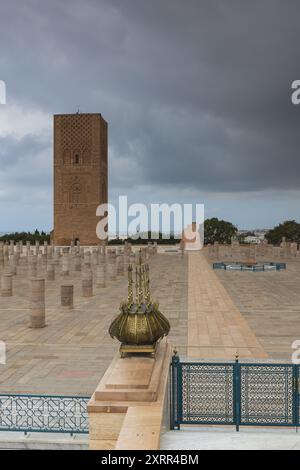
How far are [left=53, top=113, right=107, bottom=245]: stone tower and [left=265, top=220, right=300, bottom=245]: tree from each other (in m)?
29.5

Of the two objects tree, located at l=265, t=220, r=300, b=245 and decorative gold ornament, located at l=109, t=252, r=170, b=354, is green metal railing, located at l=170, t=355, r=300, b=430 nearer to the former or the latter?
decorative gold ornament, located at l=109, t=252, r=170, b=354

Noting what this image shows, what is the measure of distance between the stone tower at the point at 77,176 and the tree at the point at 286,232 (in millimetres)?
29510

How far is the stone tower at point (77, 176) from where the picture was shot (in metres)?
65.6

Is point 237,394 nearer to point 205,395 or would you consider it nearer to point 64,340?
point 205,395

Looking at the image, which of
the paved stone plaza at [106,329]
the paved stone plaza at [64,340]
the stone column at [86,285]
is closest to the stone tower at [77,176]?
the paved stone plaza at [106,329]

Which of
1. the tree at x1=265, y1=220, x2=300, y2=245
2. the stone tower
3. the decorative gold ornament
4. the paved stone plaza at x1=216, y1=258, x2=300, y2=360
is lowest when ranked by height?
the paved stone plaza at x1=216, y1=258, x2=300, y2=360

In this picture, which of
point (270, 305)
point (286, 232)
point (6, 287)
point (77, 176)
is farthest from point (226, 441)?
point (286, 232)

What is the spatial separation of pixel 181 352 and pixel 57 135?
60859 mm

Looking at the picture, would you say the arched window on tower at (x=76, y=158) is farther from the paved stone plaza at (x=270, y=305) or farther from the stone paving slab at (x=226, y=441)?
the stone paving slab at (x=226, y=441)

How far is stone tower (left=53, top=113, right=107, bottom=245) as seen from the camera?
65.6 meters

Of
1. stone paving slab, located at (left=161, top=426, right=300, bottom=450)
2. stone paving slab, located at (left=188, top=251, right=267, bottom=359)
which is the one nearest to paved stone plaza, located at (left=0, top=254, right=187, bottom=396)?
stone paving slab, located at (left=188, top=251, right=267, bottom=359)

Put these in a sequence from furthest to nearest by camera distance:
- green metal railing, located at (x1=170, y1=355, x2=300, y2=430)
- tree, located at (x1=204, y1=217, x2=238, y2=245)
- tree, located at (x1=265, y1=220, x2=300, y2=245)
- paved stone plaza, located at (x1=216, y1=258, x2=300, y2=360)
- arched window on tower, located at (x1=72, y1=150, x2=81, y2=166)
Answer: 1. tree, located at (x1=204, y1=217, x2=238, y2=245)
2. tree, located at (x1=265, y1=220, x2=300, y2=245)
3. arched window on tower, located at (x1=72, y1=150, x2=81, y2=166)
4. paved stone plaza, located at (x1=216, y1=258, x2=300, y2=360)
5. green metal railing, located at (x1=170, y1=355, x2=300, y2=430)
